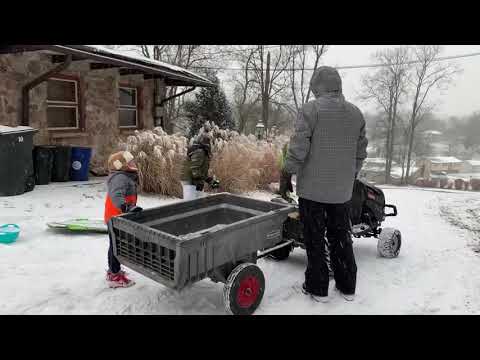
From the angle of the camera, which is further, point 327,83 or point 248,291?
point 327,83

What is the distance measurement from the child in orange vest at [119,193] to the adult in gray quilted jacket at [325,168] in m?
1.35

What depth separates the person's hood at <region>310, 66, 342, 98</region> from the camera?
10.1 ft

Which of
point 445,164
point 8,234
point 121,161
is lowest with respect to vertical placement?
point 445,164

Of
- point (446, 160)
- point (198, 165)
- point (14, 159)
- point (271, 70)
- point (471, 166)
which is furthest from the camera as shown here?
point (471, 166)

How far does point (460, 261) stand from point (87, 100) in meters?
8.78

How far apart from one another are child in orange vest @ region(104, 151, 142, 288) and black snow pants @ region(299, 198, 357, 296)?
1461mm

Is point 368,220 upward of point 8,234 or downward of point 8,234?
upward

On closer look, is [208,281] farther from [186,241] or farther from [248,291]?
[186,241]

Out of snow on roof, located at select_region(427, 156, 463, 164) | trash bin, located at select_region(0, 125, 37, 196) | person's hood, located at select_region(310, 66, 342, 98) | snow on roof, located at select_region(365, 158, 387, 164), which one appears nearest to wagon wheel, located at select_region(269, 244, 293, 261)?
person's hood, located at select_region(310, 66, 342, 98)

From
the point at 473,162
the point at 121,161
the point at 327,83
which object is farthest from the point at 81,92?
the point at 473,162

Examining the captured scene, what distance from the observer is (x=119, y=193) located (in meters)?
3.24

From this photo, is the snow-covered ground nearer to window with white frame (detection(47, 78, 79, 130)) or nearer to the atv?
the atv

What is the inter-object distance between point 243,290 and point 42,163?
6238mm

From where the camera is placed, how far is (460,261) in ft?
14.3
